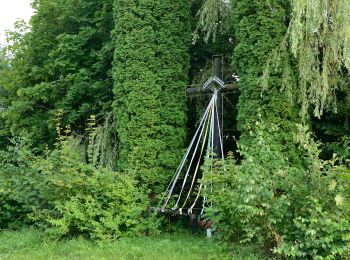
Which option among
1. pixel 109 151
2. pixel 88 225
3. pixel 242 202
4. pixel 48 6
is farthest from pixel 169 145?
pixel 48 6

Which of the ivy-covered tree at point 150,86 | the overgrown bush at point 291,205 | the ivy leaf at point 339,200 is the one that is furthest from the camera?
the ivy-covered tree at point 150,86

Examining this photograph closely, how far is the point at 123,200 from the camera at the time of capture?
6785mm

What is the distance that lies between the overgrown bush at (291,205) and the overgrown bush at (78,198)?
2042 millimetres

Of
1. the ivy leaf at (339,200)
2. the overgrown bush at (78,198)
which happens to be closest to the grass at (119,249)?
the overgrown bush at (78,198)

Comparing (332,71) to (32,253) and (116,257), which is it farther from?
(32,253)

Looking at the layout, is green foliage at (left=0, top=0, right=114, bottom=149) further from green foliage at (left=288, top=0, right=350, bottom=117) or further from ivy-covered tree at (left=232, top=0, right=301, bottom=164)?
green foliage at (left=288, top=0, right=350, bottom=117)

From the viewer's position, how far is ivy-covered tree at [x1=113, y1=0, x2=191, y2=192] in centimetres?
795

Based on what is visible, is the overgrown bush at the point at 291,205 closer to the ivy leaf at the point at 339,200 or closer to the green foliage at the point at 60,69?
the ivy leaf at the point at 339,200

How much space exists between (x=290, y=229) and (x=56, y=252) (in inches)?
128

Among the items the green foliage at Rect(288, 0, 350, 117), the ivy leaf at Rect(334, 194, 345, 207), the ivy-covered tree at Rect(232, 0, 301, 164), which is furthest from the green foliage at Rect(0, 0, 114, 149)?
the ivy leaf at Rect(334, 194, 345, 207)

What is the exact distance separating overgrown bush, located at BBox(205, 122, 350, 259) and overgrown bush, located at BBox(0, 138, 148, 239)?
6.70 ft

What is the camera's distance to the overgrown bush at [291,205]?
423 centimetres

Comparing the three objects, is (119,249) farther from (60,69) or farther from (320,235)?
(60,69)

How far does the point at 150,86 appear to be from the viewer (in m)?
8.06
